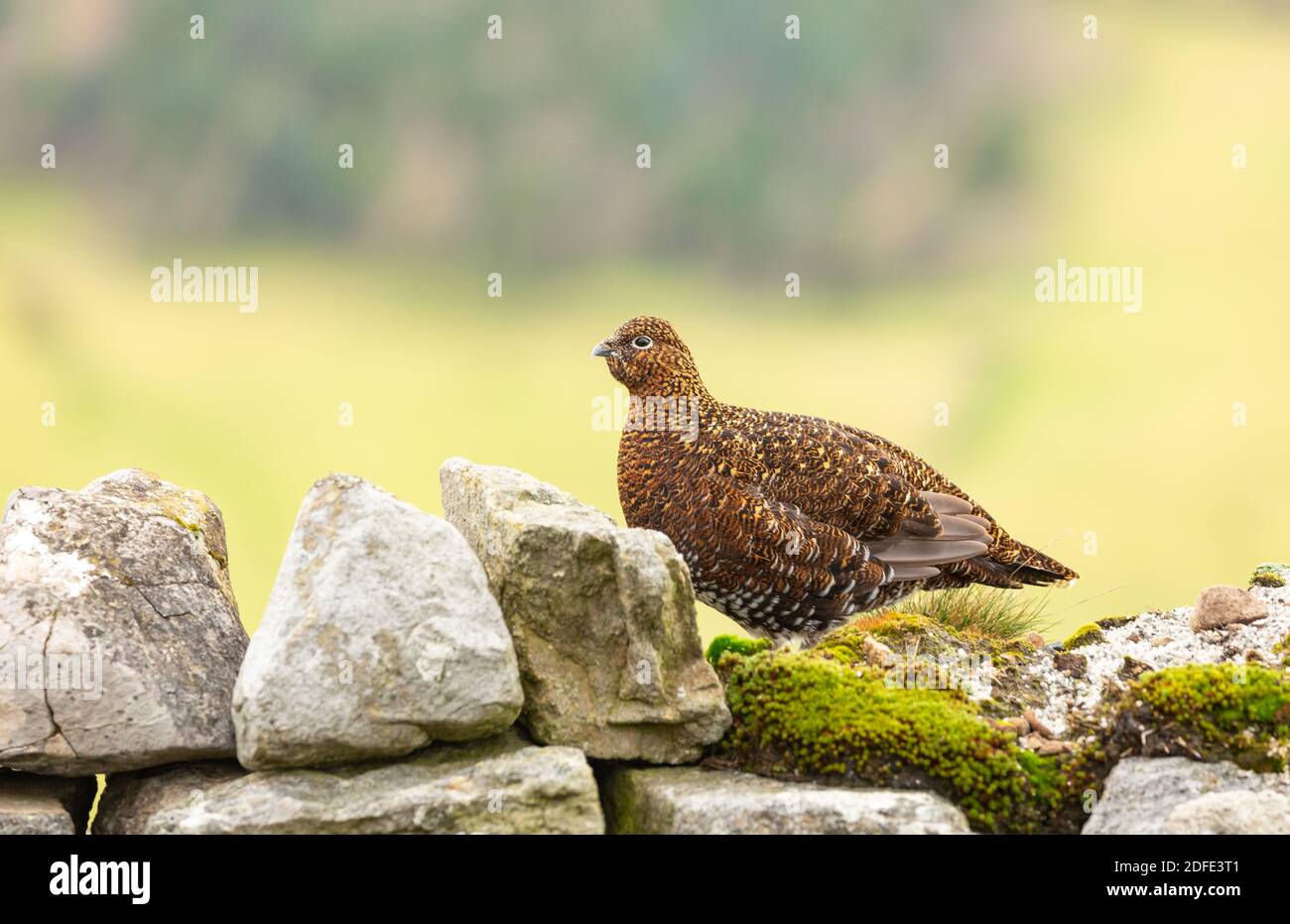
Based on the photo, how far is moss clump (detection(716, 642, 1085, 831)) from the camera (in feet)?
19.3

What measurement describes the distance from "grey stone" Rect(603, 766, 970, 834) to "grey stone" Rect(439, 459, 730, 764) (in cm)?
28

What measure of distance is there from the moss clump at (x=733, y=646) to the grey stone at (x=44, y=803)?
3164mm

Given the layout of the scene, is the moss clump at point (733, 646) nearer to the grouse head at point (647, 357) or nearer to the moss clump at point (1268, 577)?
the grouse head at point (647, 357)

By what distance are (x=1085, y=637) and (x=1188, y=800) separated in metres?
2.58

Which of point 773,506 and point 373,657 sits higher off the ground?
point 773,506

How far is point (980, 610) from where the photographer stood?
8367 millimetres

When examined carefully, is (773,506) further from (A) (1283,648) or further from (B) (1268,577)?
(B) (1268,577)

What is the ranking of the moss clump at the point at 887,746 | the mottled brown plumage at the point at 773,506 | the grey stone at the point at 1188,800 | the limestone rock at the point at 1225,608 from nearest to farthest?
the grey stone at the point at 1188,800 → the moss clump at the point at 887,746 → the mottled brown plumage at the point at 773,506 → the limestone rock at the point at 1225,608

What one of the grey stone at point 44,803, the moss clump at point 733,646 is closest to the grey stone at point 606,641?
the moss clump at point 733,646

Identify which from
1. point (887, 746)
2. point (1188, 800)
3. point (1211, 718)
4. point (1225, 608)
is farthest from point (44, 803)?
point (1225, 608)

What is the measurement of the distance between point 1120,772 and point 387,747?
321 centimetres

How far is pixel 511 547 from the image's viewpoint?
6.06 meters

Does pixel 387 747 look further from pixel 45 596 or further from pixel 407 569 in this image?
pixel 45 596

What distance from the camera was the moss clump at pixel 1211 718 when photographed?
5.72 m
